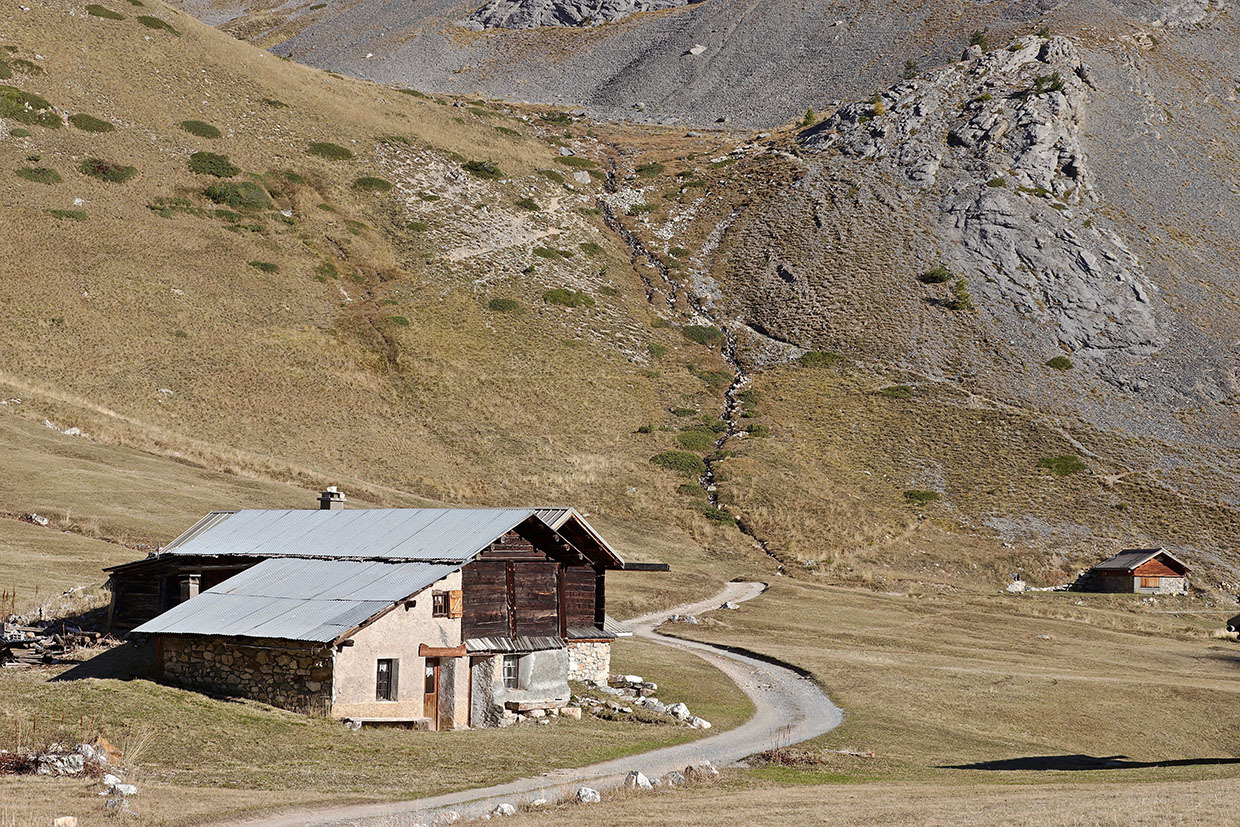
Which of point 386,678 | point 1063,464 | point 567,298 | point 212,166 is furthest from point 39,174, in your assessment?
point 1063,464

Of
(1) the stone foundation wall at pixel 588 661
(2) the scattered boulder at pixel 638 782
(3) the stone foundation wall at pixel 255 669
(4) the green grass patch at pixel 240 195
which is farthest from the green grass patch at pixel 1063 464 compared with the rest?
(2) the scattered boulder at pixel 638 782

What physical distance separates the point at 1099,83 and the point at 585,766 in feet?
469

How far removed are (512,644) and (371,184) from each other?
9780cm

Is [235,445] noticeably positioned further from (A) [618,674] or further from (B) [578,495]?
(A) [618,674]

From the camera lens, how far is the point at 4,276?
87938 mm

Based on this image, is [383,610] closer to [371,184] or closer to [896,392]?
[896,392]

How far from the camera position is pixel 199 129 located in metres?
120

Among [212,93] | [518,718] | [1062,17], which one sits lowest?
[518,718]

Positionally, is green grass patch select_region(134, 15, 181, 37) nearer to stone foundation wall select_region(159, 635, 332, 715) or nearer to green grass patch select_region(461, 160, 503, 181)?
green grass patch select_region(461, 160, 503, 181)

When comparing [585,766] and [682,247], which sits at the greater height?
[682,247]

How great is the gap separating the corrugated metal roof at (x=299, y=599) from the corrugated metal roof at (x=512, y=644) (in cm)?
270

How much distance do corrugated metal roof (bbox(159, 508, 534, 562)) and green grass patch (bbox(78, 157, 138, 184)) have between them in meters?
76.5

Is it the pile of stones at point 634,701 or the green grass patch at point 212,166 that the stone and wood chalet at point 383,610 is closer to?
the pile of stones at point 634,701

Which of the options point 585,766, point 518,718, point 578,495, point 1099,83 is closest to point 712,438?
point 578,495
